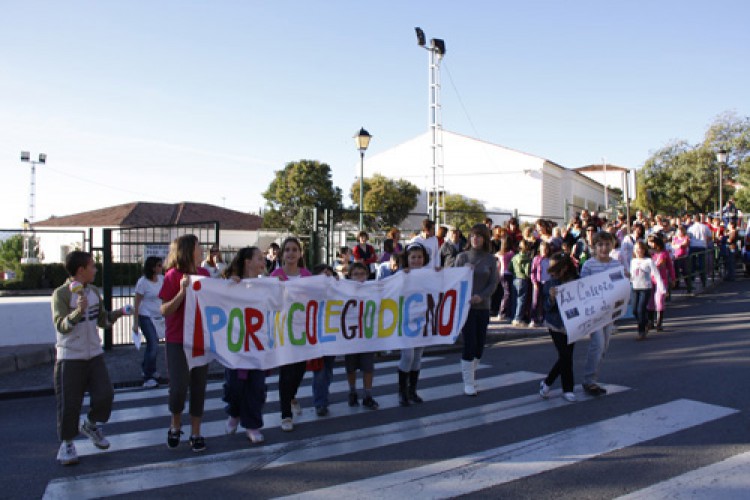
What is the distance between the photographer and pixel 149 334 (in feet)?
29.0

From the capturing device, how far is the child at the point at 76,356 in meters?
5.23

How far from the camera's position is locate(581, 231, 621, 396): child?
22.8 feet

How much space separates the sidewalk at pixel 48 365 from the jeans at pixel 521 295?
1.66 ft

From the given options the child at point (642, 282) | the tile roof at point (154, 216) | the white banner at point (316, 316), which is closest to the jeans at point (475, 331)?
the white banner at point (316, 316)

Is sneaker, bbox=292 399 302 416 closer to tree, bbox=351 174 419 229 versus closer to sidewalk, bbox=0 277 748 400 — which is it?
sidewalk, bbox=0 277 748 400

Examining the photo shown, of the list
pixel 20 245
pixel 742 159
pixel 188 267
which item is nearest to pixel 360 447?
pixel 188 267

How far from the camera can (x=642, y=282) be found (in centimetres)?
1095

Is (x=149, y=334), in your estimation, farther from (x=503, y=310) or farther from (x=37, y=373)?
(x=503, y=310)

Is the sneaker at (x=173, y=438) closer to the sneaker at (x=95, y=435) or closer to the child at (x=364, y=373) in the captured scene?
the sneaker at (x=95, y=435)

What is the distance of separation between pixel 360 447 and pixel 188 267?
2257 mm

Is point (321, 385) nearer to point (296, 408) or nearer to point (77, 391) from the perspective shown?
point (296, 408)

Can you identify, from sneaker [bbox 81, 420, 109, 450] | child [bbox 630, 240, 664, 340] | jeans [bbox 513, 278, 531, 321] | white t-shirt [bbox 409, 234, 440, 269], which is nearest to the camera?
sneaker [bbox 81, 420, 109, 450]

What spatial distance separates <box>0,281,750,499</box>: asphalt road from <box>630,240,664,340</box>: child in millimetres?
2621

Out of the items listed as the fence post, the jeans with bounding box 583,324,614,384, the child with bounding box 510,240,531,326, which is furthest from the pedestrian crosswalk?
the child with bounding box 510,240,531,326
